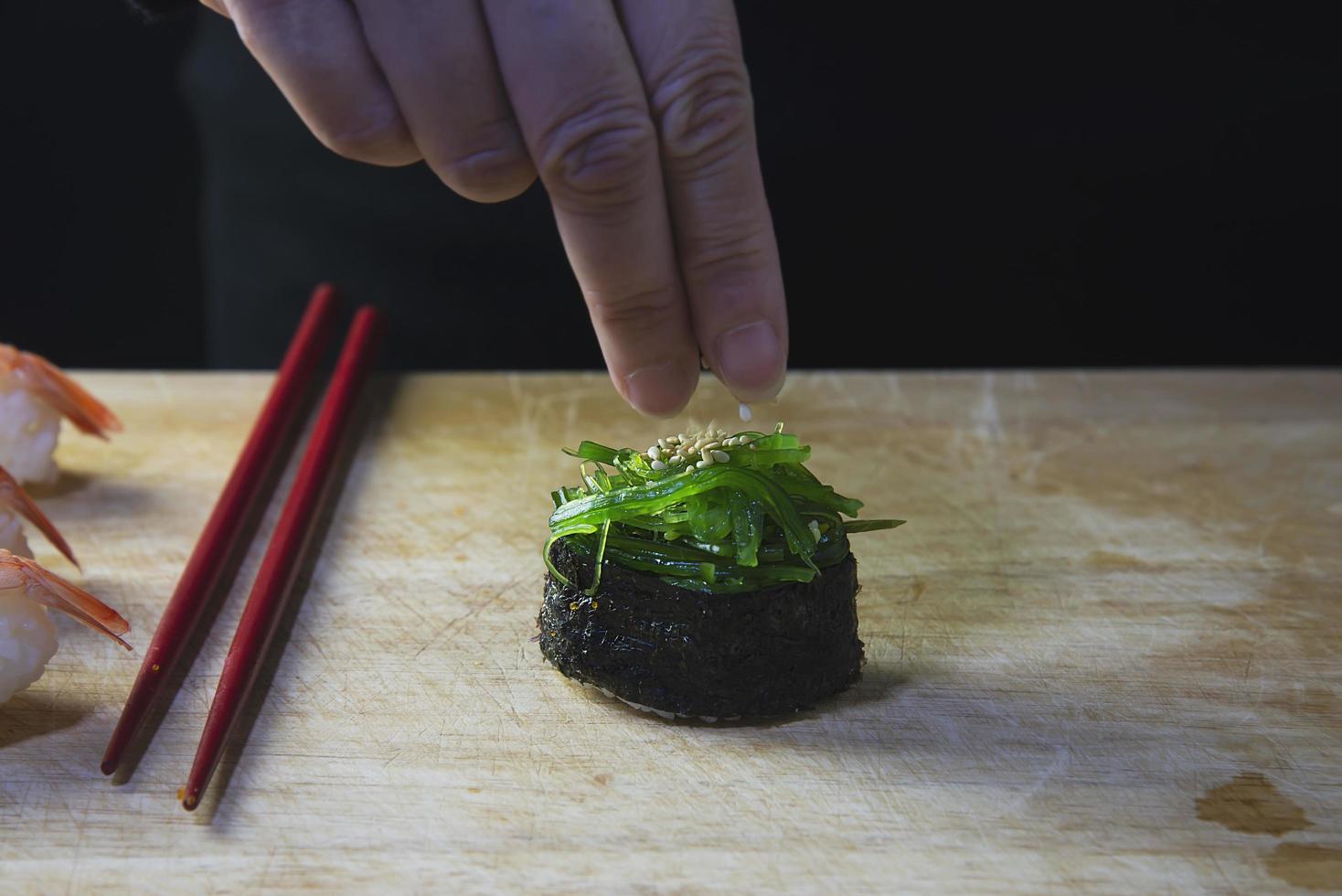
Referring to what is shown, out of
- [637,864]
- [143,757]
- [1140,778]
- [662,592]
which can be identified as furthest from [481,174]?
[1140,778]

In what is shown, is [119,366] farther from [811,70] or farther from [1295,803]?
[1295,803]

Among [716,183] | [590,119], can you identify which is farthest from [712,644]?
[590,119]

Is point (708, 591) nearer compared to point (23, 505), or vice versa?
point (708, 591)

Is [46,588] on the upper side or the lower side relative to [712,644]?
upper

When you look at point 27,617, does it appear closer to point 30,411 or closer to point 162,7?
point 30,411

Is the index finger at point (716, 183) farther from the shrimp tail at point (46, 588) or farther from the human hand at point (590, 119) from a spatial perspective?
the shrimp tail at point (46, 588)

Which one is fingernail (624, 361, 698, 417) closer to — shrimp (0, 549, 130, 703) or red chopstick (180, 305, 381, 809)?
red chopstick (180, 305, 381, 809)
